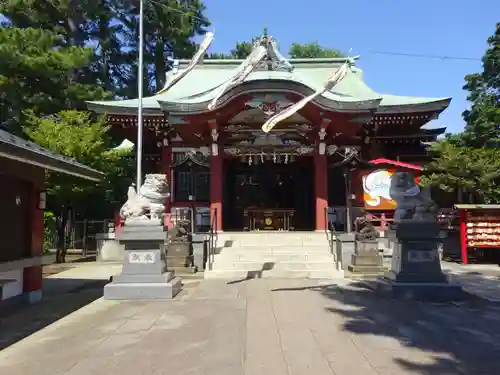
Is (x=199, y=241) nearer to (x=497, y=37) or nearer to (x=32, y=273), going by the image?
(x=32, y=273)

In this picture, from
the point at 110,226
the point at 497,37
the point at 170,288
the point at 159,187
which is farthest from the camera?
the point at 497,37

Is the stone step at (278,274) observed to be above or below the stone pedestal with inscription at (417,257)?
below

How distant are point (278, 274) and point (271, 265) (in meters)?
0.72

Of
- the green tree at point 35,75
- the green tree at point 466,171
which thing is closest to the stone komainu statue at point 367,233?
the green tree at point 466,171

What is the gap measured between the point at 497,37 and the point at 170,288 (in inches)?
1024

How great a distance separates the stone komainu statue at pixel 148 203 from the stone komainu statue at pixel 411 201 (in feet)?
15.9

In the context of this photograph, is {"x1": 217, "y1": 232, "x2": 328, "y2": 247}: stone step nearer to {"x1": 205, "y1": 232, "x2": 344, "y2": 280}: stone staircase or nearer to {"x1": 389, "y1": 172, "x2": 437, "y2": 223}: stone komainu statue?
{"x1": 205, "y1": 232, "x2": 344, "y2": 280}: stone staircase

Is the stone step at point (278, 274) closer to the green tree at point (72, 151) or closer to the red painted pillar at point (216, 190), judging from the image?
the red painted pillar at point (216, 190)

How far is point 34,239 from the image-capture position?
858 cm

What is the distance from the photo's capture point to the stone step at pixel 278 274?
11.7 meters

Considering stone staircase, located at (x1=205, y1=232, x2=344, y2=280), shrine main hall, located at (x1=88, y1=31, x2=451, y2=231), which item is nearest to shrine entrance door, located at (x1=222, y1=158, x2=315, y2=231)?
shrine main hall, located at (x1=88, y1=31, x2=451, y2=231)

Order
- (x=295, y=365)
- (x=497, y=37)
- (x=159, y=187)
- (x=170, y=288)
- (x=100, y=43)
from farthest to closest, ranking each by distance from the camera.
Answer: (x=100, y=43) < (x=497, y=37) < (x=159, y=187) < (x=170, y=288) < (x=295, y=365)

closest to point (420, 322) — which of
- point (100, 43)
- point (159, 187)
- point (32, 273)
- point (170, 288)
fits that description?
point (170, 288)

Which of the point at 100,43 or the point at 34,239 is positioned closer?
the point at 34,239
